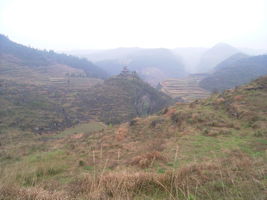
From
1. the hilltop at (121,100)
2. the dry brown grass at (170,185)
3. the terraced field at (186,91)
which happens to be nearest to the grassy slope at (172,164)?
the dry brown grass at (170,185)

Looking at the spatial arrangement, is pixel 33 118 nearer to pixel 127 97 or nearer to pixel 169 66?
pixel 127 97

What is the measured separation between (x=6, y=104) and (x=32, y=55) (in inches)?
2782

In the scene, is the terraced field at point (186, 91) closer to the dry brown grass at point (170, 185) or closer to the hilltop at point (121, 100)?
the hilltop at point (121, 100)

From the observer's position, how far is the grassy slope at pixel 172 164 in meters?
2.34

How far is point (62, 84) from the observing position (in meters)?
→ 64.4

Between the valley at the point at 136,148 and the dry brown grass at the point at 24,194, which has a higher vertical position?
the dry brown grass at the point at 24,194

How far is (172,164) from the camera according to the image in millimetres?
5289

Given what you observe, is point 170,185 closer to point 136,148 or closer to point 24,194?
point 24,194

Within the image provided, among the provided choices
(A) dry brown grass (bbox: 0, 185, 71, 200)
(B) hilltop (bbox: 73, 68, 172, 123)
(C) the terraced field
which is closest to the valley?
(A) dry brown grass (bbox: 0, 185, 71, 200)

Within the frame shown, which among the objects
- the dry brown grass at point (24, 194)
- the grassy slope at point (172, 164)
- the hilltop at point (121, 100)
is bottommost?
the hilltop at point (121, 100)

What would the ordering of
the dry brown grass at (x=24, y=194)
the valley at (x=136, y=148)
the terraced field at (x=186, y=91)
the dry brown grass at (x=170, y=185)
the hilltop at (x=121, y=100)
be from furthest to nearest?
the terraced field at (x=186, y=91)
the hilltop at (x=121, y=100)
the valley at (x=136, y=148)
the dry brown grass at (x=170, y=185)
the dry brown grass at (x=24, y=194)

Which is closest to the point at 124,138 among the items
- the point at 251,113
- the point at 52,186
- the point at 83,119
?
the point at 251,113

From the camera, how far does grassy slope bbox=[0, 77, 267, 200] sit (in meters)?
2.34

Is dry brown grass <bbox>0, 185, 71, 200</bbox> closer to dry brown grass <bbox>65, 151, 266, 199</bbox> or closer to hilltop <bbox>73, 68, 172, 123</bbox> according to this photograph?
dry brown grass <bbox>65, 151, 266, 199</bbox>
